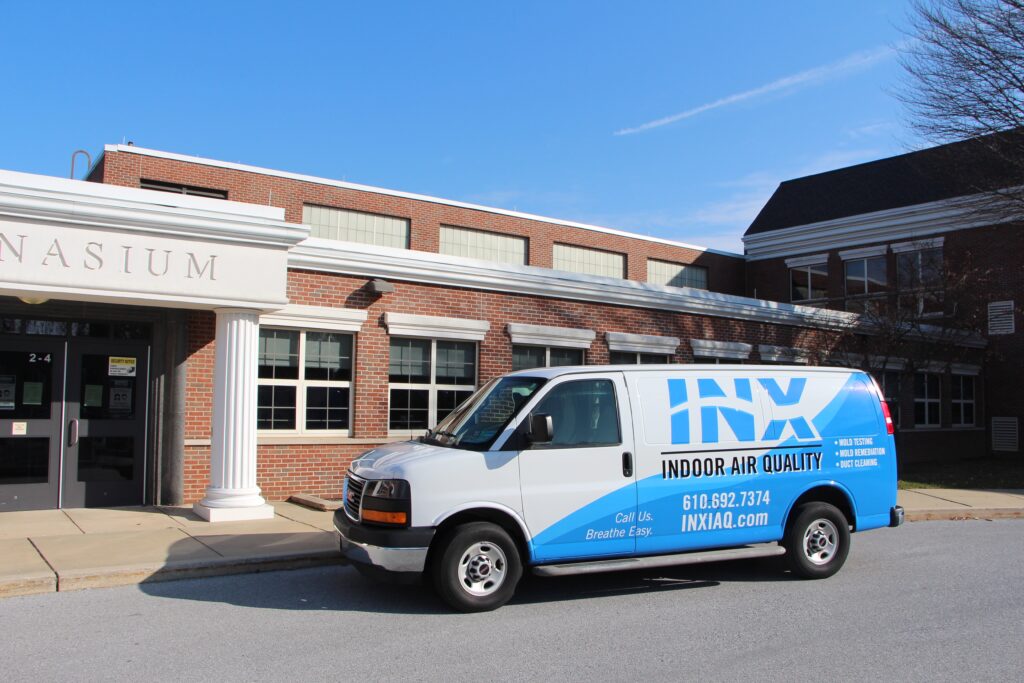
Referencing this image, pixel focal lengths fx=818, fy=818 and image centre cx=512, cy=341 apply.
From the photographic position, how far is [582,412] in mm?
7383

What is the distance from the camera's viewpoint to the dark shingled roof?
21859mm

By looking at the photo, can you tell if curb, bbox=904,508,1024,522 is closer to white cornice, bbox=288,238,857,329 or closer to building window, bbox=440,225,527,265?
white cornice, bbox=288,238,857,329

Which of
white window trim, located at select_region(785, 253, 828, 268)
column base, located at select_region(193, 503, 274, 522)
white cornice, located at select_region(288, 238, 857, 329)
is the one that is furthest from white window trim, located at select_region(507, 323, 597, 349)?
white window trim, located at select_region(785, 253, 828, 268)

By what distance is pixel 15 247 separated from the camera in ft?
30.3

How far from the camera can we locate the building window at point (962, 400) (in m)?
25.3

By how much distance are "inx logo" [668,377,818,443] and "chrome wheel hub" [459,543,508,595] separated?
200 cm

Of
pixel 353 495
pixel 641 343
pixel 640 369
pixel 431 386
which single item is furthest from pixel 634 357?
pixel 353 495

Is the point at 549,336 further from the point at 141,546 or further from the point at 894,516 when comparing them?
the point at 141,546

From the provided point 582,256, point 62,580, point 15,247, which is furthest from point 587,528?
point 582,256

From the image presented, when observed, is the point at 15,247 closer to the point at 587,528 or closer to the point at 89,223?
the point at 89,223

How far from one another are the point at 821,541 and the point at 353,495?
463 centimetres

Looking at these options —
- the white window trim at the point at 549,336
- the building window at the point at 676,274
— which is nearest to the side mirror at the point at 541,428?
the white window trim at the point at 549,336

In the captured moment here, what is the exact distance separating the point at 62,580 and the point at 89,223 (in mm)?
4260

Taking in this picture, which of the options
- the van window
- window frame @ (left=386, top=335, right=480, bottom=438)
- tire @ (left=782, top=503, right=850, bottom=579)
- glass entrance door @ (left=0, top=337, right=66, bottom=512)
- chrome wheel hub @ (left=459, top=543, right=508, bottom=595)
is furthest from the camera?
window frame @ (left=386, top=335, right=480, bottom=438)
